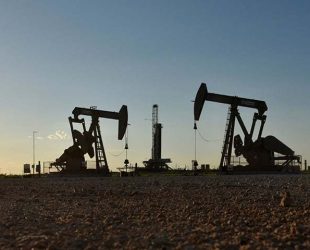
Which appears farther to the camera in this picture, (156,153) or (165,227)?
(156,153)

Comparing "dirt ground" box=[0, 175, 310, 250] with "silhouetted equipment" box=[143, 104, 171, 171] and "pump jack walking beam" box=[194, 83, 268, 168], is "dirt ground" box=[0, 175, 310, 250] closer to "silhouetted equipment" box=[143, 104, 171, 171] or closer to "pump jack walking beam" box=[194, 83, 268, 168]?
"pump jack walking beam" box=[194, 83, 268, 168]

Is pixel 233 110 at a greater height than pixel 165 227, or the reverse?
pixel 233 110

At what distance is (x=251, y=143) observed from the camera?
59.7 m

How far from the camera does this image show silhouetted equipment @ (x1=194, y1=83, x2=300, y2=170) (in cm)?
5878

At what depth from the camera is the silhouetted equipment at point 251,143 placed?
193 ft

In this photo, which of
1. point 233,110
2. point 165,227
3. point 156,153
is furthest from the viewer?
point 156,153

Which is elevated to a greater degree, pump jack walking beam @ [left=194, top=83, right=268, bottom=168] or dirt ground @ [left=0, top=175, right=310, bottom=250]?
pump jack walking beam @ [left=194, top=83, right=268, bottom=168]

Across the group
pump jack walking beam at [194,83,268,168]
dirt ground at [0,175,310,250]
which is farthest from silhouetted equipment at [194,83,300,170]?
dirt ground at [0,175,310,250]

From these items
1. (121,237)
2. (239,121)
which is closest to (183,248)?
(121,237)

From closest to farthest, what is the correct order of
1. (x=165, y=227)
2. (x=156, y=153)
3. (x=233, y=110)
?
(x=165, y=227) < (x=233, y=110) < (x=156, y=153)

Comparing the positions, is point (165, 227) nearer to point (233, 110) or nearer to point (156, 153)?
point (233, 110)

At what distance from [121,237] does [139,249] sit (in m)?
0.96

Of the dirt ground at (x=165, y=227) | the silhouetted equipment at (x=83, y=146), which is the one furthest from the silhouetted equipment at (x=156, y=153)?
→ the dirt ground at (x=165, y=227)

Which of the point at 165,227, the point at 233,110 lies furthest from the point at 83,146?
the point at 165,227
